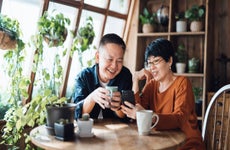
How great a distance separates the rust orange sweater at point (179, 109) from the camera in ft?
4.99

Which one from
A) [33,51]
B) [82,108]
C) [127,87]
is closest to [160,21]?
[33,51]

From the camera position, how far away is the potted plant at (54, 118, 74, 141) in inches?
49.3

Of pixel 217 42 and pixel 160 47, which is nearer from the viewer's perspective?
pixel 160 47

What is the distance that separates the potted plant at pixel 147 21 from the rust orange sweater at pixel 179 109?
78.0 inches

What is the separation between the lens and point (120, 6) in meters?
4.01

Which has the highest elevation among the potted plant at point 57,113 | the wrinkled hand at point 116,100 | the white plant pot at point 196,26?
the white plant pot at point 196,26

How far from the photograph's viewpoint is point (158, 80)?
1.83m

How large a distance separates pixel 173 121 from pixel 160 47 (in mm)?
504

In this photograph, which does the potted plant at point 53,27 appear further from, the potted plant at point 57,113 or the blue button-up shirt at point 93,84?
the potted plant at point 57,113

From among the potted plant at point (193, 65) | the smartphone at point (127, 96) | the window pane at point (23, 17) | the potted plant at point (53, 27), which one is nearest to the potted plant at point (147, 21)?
the potted plant at point (193, 65)

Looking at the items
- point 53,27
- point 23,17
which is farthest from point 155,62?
point 23,17

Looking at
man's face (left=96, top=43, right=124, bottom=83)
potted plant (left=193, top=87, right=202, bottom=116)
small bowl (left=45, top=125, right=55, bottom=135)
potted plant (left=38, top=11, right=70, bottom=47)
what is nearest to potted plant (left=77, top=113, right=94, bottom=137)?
small bowl (left=45, top=125, right=55, bottom=135)

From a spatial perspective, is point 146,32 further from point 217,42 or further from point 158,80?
point 158,80

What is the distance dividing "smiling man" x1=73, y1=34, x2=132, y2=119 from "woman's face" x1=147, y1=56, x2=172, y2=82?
0.64 feet
